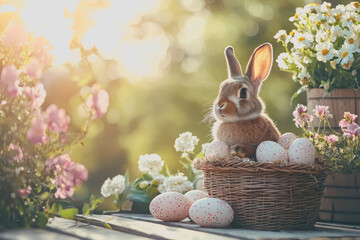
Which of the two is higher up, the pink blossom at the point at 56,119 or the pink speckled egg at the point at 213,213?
the pink blossom at the point at 56,119

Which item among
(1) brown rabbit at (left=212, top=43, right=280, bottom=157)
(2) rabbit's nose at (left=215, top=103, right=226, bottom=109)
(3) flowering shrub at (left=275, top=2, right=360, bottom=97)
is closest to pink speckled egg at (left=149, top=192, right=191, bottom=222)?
(1) brown rabbit at (left=212, top=43, right=280, bottom=157)

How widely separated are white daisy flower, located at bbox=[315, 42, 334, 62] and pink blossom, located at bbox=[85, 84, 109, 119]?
1.39 m

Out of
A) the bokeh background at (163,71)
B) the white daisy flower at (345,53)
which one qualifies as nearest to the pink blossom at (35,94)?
the white daisy flower at (345,53)

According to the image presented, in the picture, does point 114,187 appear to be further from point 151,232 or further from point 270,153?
point 270,153

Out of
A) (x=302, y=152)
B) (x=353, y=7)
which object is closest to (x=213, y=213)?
(x=302, y=152)

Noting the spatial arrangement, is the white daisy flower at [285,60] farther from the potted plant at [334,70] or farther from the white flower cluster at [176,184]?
the white flower cluster at [176,184]

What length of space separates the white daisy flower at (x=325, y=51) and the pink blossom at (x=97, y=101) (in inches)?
54.8

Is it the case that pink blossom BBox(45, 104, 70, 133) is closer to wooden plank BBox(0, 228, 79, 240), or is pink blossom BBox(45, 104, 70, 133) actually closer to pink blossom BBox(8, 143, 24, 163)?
pink blossom BBox(8, 143, 24, 163)

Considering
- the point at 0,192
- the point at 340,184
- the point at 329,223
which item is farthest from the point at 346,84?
the point at 0,192

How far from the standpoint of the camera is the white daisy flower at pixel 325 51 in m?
3.29

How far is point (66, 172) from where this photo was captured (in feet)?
8.47

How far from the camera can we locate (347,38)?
3.34 m

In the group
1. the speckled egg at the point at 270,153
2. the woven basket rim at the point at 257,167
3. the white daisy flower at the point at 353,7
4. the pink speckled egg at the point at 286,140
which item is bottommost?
the woven basket rim at the point at 257,167

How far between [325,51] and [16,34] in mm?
1728
